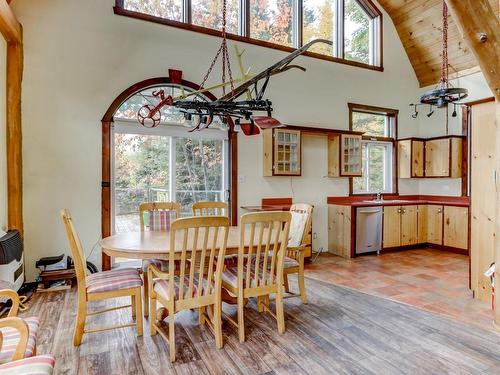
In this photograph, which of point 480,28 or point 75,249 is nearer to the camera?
point 480,28

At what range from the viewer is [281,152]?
5141 millimetres

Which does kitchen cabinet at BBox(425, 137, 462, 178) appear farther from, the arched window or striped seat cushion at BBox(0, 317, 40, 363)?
striped seat cushion at BBox(0, 317, 40, 363)

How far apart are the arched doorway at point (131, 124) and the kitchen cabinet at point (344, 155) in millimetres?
1862

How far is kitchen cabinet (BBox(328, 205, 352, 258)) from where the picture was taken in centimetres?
Result: 536

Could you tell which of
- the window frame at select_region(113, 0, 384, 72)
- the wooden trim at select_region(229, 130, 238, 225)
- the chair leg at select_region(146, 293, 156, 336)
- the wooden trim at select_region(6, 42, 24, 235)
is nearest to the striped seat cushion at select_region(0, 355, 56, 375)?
the chair leg at select_region(146, 293, 156, 336)

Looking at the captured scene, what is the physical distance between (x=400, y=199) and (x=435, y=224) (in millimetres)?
786

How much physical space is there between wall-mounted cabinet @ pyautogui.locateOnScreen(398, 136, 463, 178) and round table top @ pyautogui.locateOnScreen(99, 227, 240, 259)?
15.3 ft

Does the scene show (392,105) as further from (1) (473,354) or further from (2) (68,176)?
(2) (68,176)

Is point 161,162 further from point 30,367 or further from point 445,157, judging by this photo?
point 445,157

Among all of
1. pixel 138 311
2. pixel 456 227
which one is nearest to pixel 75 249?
pixel 138 311

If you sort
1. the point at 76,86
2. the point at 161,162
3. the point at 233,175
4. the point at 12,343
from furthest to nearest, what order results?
the point at 233,175 < the point at 161,162 < the point at 76,86 < the point at 12,343

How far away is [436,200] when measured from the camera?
21.1ft

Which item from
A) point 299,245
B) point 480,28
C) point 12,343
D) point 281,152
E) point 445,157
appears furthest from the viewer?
point 445,157

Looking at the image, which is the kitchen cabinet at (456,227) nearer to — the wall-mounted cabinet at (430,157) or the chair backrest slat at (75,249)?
the wall-mounted cabinet at (430,157)
